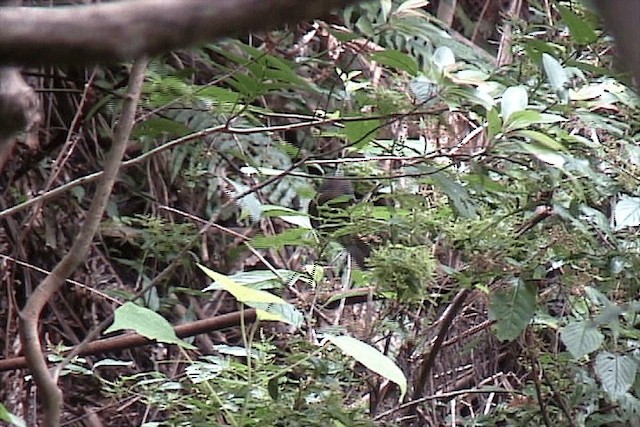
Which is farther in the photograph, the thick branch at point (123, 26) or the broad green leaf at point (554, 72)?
the broad green leaf at point (554, 72)

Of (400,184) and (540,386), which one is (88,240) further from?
(540,386)

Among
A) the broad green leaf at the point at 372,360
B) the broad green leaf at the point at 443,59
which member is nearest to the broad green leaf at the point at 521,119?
the broad green leaf at the point at 443,59

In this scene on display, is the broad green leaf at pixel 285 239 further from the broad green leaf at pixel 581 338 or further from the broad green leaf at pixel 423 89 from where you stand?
the broad green leaf at pixel 581 338

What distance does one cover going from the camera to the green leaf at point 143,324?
2.60 feet

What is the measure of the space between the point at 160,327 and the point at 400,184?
1.72ft

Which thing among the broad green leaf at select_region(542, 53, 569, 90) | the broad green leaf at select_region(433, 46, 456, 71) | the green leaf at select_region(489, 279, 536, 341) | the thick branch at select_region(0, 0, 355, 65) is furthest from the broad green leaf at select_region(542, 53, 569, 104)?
the thick branch at select_region(0, 0, 355, 65)

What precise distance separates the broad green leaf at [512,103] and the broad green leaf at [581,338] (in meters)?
0.24

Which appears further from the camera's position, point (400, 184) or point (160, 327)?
point (400, 184)

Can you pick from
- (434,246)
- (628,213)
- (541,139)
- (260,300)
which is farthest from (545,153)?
(260,300)

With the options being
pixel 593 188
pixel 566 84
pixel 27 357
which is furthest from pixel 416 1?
pixel 27 357

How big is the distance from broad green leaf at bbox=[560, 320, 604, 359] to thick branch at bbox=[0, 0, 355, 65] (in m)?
0.81

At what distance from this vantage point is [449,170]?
116cm

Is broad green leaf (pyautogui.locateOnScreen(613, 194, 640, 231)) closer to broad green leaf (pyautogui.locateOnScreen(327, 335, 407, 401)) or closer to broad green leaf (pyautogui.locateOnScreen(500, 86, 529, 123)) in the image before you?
broad green leaf (pyautogui.locateOnScreen(500, 86, 529, 123))

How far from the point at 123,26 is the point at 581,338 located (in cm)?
85
